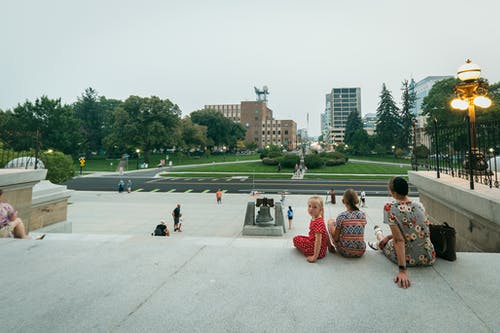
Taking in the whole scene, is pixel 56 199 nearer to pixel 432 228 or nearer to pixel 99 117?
pixel 432 228

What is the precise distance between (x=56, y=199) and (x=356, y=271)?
388 inches

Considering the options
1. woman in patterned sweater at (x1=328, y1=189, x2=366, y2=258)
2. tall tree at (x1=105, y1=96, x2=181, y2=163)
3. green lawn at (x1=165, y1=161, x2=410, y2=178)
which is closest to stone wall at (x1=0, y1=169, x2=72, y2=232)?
woman in patterned sweater at (x1=328, y1=189, x2=366, y2=258)

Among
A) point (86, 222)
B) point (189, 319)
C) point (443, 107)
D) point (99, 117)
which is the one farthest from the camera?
point (99, 117)

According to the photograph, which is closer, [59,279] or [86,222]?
[59,279]

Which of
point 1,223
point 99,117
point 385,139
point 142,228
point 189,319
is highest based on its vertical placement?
point 99,117

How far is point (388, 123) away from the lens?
69.1 meters

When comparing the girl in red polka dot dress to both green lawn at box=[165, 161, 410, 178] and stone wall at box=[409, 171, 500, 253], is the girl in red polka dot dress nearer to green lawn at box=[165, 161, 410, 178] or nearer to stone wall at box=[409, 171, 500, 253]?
stone wall at box=[409, 171, 500, 253]

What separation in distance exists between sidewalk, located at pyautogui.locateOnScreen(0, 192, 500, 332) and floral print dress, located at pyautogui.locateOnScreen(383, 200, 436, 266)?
17cm

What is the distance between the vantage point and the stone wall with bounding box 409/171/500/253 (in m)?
4.03

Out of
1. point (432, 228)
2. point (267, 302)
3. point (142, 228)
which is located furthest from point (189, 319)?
point (142, 228)

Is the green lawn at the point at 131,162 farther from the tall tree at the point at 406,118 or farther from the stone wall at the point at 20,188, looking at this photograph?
the stone wall at the point at 20,188

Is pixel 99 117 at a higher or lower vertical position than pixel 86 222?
higher

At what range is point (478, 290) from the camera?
286 centimetres

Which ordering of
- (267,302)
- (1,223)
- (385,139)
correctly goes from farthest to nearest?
(385,139) → (1,223) → (267,302)
